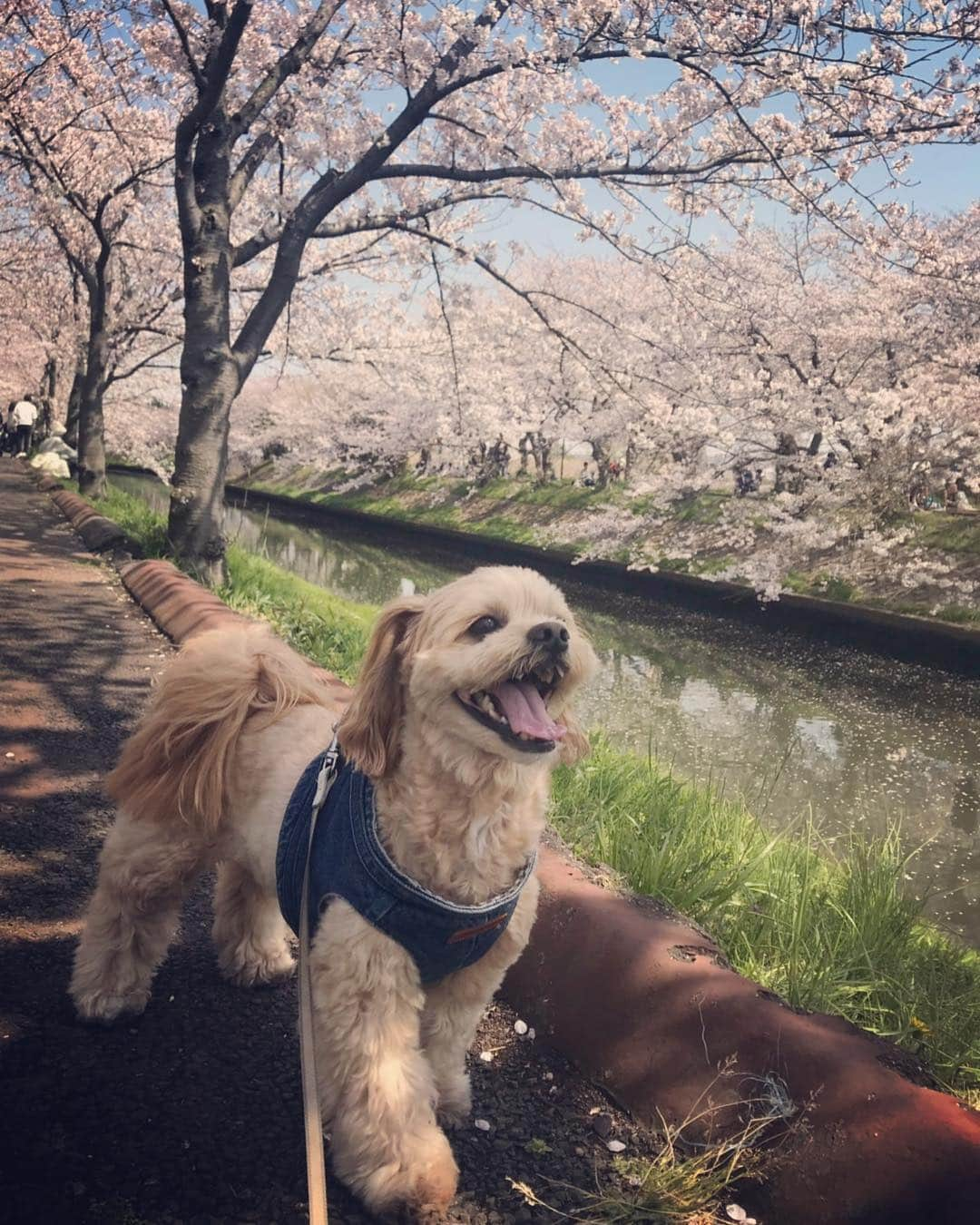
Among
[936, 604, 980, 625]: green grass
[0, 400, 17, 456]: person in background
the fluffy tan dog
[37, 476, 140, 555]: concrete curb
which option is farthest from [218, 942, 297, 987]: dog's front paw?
[0, 400, 17, 456]: person in background

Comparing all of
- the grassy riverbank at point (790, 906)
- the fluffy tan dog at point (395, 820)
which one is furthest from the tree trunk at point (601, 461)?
the fluffy tan dog at point (395, 820)

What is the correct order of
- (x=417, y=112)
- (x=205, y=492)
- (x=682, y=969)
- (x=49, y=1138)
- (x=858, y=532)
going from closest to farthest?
(x=49, y=1138), (x=682, y=969), (x=417, y=112), (x=205, y=492), (x=858, y=532)

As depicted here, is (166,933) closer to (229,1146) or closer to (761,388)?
(229,1146)

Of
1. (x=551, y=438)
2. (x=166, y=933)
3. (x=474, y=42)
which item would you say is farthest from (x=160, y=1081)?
(x=551, y=438)

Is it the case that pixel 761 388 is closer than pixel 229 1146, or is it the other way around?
pixel 229 1146

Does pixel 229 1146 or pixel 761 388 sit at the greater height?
pixel 761 388

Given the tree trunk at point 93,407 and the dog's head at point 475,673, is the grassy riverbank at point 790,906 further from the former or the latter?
the tree trunk at point 93,407

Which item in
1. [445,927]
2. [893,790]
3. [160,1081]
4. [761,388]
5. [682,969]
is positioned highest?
[761,388]

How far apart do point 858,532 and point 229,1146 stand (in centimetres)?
1853

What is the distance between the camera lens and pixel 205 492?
10.0 m

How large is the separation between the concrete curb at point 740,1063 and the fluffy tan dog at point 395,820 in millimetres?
Answer: 428

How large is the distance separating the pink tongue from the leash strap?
0.56 metres

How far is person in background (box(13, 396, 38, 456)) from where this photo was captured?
1331 inches

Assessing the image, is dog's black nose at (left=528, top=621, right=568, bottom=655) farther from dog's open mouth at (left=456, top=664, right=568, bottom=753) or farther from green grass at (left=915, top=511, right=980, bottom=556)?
green grass at (left=915, top=511, right=980, bottom=556)
